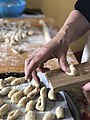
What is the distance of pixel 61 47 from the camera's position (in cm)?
92

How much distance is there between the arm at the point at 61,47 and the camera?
0.87m

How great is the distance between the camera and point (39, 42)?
1.34 m

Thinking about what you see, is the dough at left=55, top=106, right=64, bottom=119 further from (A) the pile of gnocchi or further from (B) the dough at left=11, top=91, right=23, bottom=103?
(B) the dough at left=11, top=91, right=23, bottom=103

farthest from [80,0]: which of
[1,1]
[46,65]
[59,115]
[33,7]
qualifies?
[33,7]

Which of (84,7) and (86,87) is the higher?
(84,7)

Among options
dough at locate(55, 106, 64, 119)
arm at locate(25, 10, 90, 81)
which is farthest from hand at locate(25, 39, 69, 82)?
dough at locate(55, 106, 64, 119)

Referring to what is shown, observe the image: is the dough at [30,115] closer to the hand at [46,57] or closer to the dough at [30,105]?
the dough at [30,105]

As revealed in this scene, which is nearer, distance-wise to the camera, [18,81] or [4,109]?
[4,109]

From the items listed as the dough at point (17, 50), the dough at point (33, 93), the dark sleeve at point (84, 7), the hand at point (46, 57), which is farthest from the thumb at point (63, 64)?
the dough at point (17, 50)

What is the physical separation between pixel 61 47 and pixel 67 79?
15 centimetres

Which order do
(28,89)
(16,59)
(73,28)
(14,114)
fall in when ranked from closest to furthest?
(14,114), (28,89), (73,28), (16,59)

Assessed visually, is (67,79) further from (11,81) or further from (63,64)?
(11,81)

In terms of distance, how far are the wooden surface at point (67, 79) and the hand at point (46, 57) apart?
0.10 feet

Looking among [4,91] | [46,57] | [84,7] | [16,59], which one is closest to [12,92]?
[4,91]
